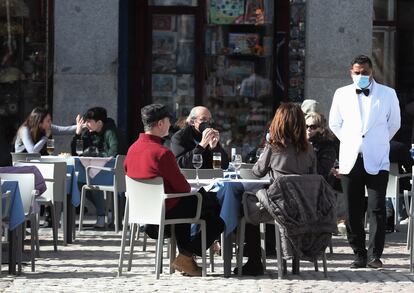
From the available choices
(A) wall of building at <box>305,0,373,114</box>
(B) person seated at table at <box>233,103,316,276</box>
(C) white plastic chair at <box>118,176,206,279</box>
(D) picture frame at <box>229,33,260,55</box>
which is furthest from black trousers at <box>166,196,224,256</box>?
(D) picture frame at <box>229,33,260,55</box>

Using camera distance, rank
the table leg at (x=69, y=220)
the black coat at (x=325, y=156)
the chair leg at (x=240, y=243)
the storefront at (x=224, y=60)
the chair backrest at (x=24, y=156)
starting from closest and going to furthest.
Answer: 1. the chair leg at (x=240, y=243)
2. the black coat at (x=325, y=156)
3. the table leg at (x=69, y=220)
4. the chair backrest at (x=24, y=156)
5. the storefront at (x=224, y=60)

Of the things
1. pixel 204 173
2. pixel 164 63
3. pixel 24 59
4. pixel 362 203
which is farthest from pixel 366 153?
pixel 24 59

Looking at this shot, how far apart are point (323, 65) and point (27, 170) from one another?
22.5ft

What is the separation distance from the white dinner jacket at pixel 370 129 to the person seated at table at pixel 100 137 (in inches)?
177

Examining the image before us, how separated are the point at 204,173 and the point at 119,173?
2937mm

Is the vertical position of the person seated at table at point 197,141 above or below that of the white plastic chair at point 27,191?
above

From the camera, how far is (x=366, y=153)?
12.4 metres

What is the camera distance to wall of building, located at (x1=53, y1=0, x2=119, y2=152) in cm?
1828

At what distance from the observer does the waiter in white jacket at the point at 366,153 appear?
40.8 ft

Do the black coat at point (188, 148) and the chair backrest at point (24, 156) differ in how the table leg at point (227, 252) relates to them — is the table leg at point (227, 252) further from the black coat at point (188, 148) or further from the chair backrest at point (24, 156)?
the chair backrest at point (24, 156)

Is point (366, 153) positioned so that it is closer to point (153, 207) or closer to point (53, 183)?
point (153, 207)

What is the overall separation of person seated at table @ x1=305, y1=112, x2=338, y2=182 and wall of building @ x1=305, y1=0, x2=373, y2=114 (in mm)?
5005

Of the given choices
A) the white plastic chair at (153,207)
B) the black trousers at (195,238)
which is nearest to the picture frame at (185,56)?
the black trousers at (195,238)

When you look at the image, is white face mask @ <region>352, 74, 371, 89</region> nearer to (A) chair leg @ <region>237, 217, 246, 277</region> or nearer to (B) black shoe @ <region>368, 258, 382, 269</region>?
(B) black shoe @ <region>368, 258, 382, 269</region>
